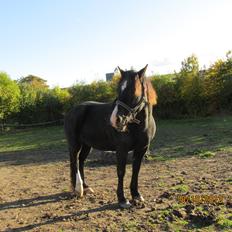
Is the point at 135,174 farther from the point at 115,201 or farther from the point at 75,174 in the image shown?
the point at 75,174

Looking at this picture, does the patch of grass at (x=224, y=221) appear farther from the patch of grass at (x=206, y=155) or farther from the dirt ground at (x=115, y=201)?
the patch of grass at (x=206, y=155)

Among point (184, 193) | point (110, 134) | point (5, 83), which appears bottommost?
point (184, 193)

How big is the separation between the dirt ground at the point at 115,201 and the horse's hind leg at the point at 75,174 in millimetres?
194

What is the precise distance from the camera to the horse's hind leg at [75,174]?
6.87 m

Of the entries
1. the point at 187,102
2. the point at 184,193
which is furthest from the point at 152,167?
the point at 187,102

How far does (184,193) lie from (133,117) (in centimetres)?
198

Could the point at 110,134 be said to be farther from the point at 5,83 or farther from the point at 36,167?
the point at 5,83

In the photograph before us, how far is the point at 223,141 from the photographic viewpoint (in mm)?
12922

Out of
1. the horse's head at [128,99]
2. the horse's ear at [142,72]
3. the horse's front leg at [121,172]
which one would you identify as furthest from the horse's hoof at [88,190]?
the horse's ear at [142,72]

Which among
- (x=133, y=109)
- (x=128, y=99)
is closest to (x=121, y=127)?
(x=133, y=109)

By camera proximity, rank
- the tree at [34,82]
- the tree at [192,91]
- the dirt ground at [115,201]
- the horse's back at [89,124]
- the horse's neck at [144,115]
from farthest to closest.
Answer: the tree at [34,82]
the tree at [192,91]
the horse's back at [89,124]
the horse's neck at [144,115]
the dirt ground at [115,201]

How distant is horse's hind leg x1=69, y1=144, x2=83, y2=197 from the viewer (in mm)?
6870
